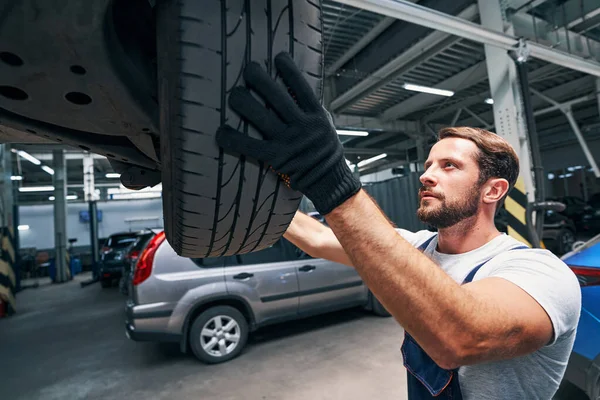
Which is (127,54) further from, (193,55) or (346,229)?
(346,229)

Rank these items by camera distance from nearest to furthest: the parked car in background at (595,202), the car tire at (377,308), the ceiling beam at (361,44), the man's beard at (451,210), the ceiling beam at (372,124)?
1. the man's beard at (451,210)
2. the car tire at (377,308)
3. the ceiling beam at (361,44)
4. the ceiling beam at (372,124)
5. the parked car in background at (595,202)

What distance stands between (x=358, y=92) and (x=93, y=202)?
23.9 feet

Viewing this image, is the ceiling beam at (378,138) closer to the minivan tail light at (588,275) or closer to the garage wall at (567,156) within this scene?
the garage wall at (567,156)

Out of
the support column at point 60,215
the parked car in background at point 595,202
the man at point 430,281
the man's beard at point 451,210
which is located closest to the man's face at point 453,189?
the man's beard at point 451,210

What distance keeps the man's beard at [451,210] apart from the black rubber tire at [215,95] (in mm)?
524

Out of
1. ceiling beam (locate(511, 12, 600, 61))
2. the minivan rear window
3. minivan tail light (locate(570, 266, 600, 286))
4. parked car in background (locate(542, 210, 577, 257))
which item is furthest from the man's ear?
the minivan rear window

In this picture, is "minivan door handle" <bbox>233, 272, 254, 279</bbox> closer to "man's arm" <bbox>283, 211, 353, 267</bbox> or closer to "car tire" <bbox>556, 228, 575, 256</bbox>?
"man's arm" <bbox>283, 211, 353, 267</bbox>

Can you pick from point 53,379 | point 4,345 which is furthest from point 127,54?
point 4,345

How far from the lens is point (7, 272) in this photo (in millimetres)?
5988

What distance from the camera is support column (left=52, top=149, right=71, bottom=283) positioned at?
9.08 m

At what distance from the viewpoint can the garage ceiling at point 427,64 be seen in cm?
408

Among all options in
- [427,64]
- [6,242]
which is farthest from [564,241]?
[6,242]

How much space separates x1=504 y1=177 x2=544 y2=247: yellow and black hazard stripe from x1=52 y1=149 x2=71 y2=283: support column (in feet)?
33.6

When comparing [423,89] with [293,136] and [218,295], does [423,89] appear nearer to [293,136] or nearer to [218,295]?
[218,295]
